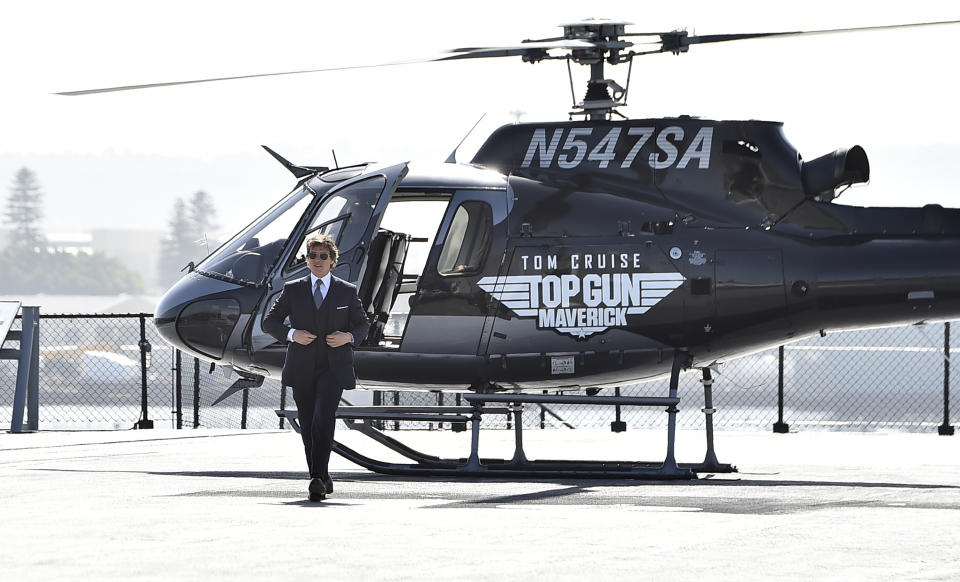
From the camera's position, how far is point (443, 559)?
721 centimetres

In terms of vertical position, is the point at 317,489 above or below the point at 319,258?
below

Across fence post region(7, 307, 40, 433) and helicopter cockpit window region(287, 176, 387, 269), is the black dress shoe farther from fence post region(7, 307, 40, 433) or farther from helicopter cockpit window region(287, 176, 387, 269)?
fence post region(7, 307, 40, 433)

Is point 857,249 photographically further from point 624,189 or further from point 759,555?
point 759,555

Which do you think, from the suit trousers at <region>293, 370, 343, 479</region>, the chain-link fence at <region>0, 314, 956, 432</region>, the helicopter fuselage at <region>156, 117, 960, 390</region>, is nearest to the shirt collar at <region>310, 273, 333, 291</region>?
the suit trousers at <region>293, 370, 343, 479</region>

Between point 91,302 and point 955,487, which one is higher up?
point 91,302

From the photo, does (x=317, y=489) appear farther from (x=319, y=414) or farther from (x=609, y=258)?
(x=609, y=258)

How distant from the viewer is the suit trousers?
1013cm

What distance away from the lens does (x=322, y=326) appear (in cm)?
1023

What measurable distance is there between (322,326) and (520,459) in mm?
3275

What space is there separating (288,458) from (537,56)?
4763 millimetres

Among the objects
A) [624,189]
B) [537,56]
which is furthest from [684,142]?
[537,56]

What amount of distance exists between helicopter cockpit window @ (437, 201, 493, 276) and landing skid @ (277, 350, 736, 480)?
1216 millimetres

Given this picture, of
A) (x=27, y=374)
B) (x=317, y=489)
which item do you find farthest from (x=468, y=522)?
(x=27, y=374)

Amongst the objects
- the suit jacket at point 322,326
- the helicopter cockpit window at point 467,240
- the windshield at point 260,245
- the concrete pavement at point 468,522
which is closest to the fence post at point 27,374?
the concrete pavement at point 468,522
